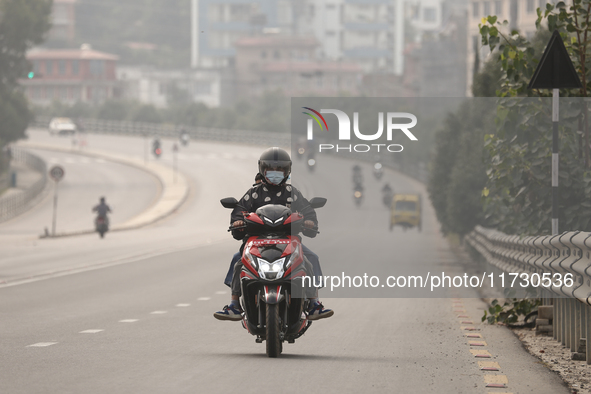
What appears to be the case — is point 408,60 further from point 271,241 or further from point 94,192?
point 271,241

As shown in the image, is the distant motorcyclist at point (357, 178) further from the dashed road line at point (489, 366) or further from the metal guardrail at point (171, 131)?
the metal guardrail at point (171, 131)

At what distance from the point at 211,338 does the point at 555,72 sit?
5.19m

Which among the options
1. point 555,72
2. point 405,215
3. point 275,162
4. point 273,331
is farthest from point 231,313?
point 405,215

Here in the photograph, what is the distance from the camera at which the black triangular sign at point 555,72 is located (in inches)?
513

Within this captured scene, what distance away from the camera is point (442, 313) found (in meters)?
16.1

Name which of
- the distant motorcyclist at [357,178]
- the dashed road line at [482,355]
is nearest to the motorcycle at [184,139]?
the distant motorcyclist at [357,178]

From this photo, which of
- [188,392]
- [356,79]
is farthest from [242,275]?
[356,79]

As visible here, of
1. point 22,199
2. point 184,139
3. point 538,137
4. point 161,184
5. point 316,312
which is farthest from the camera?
point 184,139

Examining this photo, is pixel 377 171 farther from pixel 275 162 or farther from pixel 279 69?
pixel 279 69

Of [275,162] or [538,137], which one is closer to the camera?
[275,162]

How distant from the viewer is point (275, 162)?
10102mm

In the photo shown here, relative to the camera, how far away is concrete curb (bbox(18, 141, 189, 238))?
5616 cm

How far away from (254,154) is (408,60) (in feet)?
76.4

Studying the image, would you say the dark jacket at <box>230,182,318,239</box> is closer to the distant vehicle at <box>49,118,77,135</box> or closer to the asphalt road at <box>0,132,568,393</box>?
the asphalt road at <box>0,132,568,393</box>
